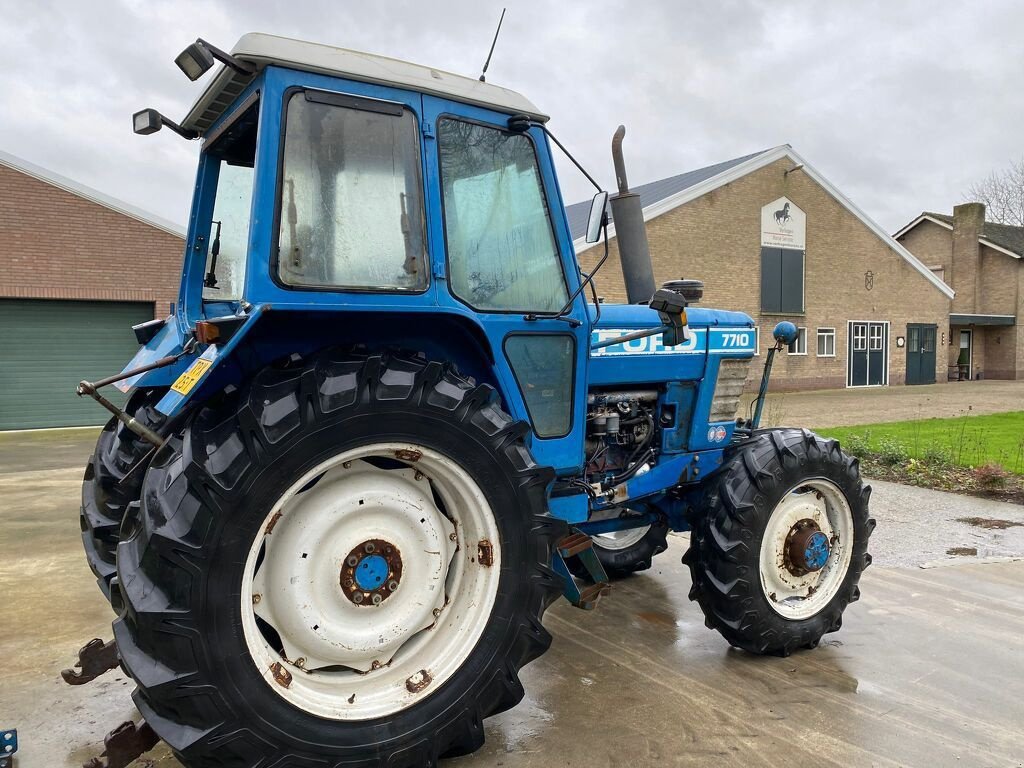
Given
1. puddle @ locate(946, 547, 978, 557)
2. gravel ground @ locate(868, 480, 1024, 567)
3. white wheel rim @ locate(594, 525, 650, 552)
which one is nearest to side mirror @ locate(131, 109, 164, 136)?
white wheel rim @ locate(594, 525, 650, 552)

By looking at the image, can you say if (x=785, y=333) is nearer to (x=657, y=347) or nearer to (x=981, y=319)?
(x=657, y=347)

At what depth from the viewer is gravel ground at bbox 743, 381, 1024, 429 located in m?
14.1

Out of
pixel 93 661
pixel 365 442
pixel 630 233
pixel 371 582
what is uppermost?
pixel 630 233

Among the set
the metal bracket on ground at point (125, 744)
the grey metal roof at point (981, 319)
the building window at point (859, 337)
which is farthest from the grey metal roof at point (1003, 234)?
the metal bracket on ground at point (125, 744)

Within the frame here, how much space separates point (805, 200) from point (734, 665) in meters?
20.8

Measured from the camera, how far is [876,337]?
24.0 metres

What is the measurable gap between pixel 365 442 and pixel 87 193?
13.8 m

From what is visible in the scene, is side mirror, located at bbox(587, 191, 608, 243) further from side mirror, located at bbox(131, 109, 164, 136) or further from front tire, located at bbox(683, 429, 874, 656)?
side mirror, located at bbox(131, 109, 164, 136)

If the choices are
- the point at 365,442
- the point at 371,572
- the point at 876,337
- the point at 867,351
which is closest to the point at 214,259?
the point at 365,442

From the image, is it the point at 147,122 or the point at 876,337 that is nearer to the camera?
the point at 147,122

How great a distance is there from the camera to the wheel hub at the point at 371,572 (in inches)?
91.6

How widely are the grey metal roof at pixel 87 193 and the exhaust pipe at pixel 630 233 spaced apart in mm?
12420

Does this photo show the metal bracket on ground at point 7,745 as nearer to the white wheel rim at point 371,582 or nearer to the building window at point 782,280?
the white wheel rim at point 371,582

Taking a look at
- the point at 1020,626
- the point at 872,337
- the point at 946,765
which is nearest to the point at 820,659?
the point at 946,765
